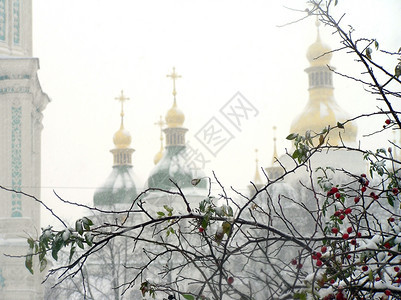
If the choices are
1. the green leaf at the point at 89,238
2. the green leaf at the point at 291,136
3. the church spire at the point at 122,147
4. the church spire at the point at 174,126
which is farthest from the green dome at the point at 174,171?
the green leaf at the point at 89,238

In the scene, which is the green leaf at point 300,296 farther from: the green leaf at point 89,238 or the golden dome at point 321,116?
the golden dome at point 321,116

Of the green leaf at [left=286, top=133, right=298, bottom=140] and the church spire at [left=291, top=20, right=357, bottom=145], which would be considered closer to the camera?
the green leaf at [left=286, top=133, right=298, bottom=140]

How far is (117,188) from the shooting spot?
32.8 m

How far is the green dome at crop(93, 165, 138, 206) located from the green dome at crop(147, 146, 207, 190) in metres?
1.58

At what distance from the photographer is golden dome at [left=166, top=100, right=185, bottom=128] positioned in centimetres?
3153

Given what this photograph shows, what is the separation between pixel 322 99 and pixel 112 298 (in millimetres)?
13340

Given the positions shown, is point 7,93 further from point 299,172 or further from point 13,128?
point 299,172

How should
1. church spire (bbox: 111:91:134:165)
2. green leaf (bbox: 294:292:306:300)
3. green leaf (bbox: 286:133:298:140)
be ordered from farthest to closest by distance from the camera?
church spire (bbox: 111:91:134:165) → green leaf (bbox: 286:133:298:140) → green leaf (bbox: 294:292:306:300)

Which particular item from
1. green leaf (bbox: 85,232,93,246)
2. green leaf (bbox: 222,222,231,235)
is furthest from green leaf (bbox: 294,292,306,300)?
green leaf (bbox: 85,232,93,246)

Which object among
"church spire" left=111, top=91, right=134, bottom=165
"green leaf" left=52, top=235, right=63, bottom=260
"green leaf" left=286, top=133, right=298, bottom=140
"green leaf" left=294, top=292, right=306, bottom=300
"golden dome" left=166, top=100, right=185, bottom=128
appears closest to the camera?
"green leaf" left=294, top=292, right=306, bottom=300

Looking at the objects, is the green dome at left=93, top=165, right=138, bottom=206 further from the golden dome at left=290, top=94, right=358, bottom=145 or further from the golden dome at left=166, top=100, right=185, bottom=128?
the golden dome at left=290, top=94, right=358, bottom=145

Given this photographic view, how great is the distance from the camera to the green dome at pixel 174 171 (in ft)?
97.0

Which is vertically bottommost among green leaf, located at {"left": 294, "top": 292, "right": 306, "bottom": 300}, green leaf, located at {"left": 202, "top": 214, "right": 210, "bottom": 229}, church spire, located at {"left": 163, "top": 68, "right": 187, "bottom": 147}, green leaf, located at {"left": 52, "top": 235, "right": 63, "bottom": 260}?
green leaf, located at {"left": 294, "top": 292, "right": 306, "bottom": 300}

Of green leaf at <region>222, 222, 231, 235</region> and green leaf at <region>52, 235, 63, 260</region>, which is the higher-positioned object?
green leaf at <region>222, 222, 231, 235</region>
